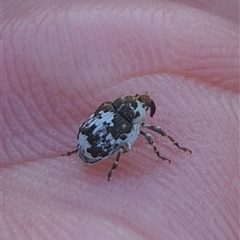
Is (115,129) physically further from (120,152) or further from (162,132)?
(162,132)

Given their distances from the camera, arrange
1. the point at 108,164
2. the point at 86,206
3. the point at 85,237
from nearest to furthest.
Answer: the point at 85,237, the point at 86,206, the point at 108,164

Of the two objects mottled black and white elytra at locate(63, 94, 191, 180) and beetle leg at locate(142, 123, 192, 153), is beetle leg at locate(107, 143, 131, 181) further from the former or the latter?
beetle leg at locate(142, 123, 192, 153)

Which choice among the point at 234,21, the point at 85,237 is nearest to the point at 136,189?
the point at 85,237

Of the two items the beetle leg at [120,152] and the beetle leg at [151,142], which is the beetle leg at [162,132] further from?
the beetle leg at [120,152]

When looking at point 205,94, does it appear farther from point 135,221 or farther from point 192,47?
point 135,221

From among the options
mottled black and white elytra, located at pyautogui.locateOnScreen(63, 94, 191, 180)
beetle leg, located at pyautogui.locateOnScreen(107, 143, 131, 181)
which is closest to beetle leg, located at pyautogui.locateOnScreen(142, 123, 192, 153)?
mottled black and white elytra, located at pyautogui.locateOnScreen(63, 94, 191, 180)

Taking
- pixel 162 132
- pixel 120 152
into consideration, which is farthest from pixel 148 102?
pixel 120 152
